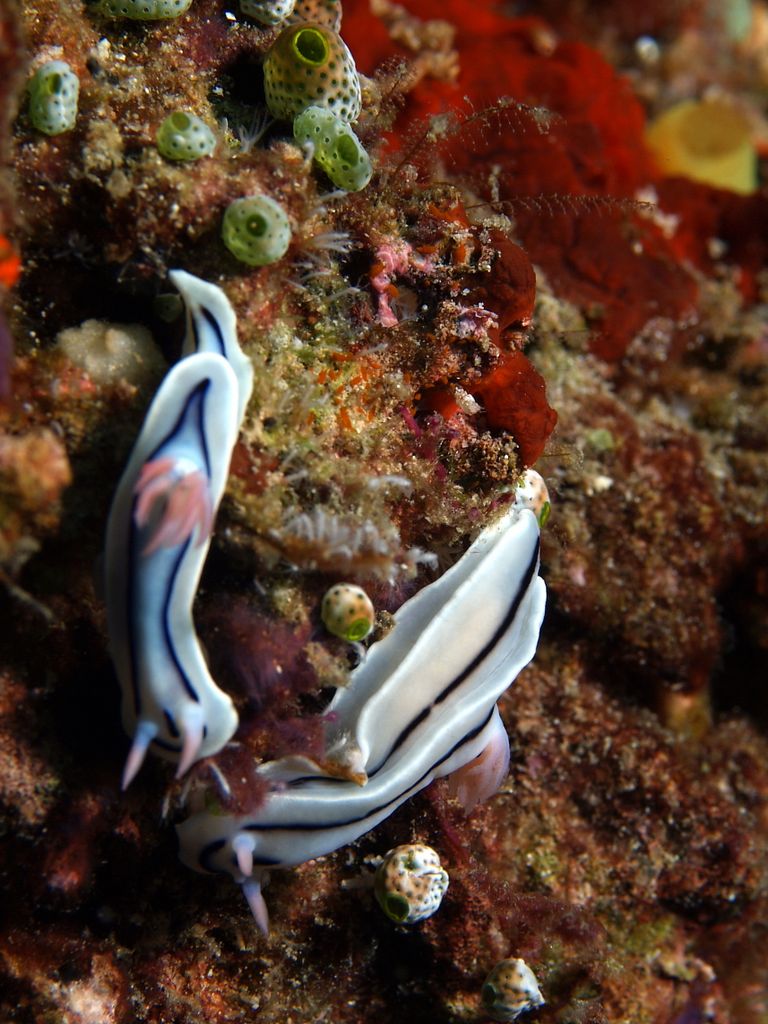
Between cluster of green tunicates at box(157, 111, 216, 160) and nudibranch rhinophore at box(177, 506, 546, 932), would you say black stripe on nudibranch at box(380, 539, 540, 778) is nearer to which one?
nudibranch rhinophore at box(177, 506, 546, 932)

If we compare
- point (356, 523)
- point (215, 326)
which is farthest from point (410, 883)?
point (215, 326)

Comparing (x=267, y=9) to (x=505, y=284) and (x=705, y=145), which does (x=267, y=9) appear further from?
(x=705, y=145)

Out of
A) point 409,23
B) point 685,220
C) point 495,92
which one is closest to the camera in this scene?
point 495,92

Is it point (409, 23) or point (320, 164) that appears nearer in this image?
A: point (320, 164)

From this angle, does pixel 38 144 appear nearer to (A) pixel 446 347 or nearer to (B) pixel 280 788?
(A) pixel 446 347

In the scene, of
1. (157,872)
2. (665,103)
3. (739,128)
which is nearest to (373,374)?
(157,872)

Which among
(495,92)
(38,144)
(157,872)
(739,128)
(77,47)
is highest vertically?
(739,128)

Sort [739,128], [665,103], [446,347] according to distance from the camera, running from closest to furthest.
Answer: [446,347], [739,128], [665,103]
